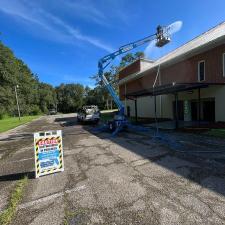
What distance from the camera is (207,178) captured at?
463cm

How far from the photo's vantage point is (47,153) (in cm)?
525

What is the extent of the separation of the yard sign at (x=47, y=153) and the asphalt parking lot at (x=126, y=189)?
0.24 meters

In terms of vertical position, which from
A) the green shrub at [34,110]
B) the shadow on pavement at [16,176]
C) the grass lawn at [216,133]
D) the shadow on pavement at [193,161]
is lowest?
the shadow on pavement at [16,176]

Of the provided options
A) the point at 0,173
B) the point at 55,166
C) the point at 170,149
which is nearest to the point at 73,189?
the point at 55,166

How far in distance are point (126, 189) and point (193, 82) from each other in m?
13.4

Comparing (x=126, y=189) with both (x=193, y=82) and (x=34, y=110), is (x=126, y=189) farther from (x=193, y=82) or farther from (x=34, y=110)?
(x=34, y=110)

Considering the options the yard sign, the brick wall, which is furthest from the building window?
the yard sign

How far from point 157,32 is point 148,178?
1428cm

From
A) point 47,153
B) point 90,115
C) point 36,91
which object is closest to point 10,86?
point 36,91

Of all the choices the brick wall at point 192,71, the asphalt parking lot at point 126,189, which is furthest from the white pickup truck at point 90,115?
the asphalt parking lot at point 126,189

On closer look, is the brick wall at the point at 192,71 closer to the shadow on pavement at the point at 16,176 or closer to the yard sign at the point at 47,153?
the yard sign at the point at 47,153

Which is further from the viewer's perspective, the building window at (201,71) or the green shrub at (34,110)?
the green shrub at (34,110)

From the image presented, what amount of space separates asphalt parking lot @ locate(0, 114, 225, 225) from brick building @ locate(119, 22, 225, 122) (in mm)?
6900

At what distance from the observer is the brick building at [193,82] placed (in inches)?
504
